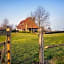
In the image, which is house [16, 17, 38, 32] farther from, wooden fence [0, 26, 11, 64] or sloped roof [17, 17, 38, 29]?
wooden fence [0, 26, 11, 64]

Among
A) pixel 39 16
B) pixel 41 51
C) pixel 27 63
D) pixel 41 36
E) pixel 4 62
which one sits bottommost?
pixel 27 63

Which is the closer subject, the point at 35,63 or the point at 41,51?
the point at 41,51

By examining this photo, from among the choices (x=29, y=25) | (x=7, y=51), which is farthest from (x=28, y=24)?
(x=7, y=51)

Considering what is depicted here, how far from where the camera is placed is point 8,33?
215 inches

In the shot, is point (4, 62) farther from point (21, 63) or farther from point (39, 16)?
point (39, 16)

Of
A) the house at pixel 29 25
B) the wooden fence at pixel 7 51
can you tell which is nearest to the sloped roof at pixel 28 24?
the house at pixel 29 25

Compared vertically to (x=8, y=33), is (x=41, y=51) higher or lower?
lower

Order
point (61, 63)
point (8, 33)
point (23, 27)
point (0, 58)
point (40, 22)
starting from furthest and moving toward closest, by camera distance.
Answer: point (23, 27), point (40, 22), point (61, 63), point (0, 58), point (8, 33)

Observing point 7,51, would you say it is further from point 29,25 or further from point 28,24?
point 28,24

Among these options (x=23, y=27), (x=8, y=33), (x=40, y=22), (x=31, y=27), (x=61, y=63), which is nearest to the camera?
(x=8, y=33)

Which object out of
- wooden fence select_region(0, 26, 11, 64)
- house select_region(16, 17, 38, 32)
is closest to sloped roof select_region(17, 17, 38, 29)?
house select_region(16, 17, 38, 32)

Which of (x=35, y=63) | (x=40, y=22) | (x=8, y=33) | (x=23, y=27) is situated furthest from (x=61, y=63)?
(x=23, y=27)

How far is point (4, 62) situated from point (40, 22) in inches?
2011

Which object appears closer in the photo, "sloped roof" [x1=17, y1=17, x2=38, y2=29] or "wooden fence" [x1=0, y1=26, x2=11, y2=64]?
"wooden fence" [x1=0, y1=26, x2=11, y2=64]
